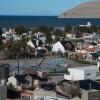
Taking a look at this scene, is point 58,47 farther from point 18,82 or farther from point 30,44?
point 18,82

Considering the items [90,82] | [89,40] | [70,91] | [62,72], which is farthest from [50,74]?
[89,40]

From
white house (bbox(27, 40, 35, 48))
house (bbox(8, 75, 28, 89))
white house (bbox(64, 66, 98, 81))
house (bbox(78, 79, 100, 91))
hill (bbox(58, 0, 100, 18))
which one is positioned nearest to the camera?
house (bbox(78, 79, 100, 91))

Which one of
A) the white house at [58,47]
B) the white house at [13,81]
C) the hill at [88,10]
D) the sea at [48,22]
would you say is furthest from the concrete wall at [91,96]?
the sea at [48,22]

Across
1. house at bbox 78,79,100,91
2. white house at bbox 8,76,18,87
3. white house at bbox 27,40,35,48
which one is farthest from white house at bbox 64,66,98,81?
white house at bbox 27,40,35,48

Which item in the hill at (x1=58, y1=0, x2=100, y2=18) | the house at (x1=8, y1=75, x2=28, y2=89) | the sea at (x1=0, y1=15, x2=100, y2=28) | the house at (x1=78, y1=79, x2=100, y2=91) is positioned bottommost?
the house at (x1=8, y1=75, x2=28, y2=89)

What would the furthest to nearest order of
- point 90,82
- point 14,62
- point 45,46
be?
point 45,46
point 14,62
point 90,82

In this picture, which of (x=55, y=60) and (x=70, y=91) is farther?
(x=55, y=60)

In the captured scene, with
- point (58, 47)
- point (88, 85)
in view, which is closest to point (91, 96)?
point (88, 85)

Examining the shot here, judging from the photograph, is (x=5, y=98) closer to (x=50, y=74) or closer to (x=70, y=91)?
(x=70, y=91)

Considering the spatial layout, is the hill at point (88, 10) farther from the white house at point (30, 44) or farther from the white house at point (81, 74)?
the white house at point (81, 74)

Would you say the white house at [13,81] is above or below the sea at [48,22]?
below

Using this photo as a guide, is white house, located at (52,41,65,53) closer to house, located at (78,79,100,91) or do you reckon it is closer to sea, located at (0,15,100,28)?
house, located at (78,79,100,91)
